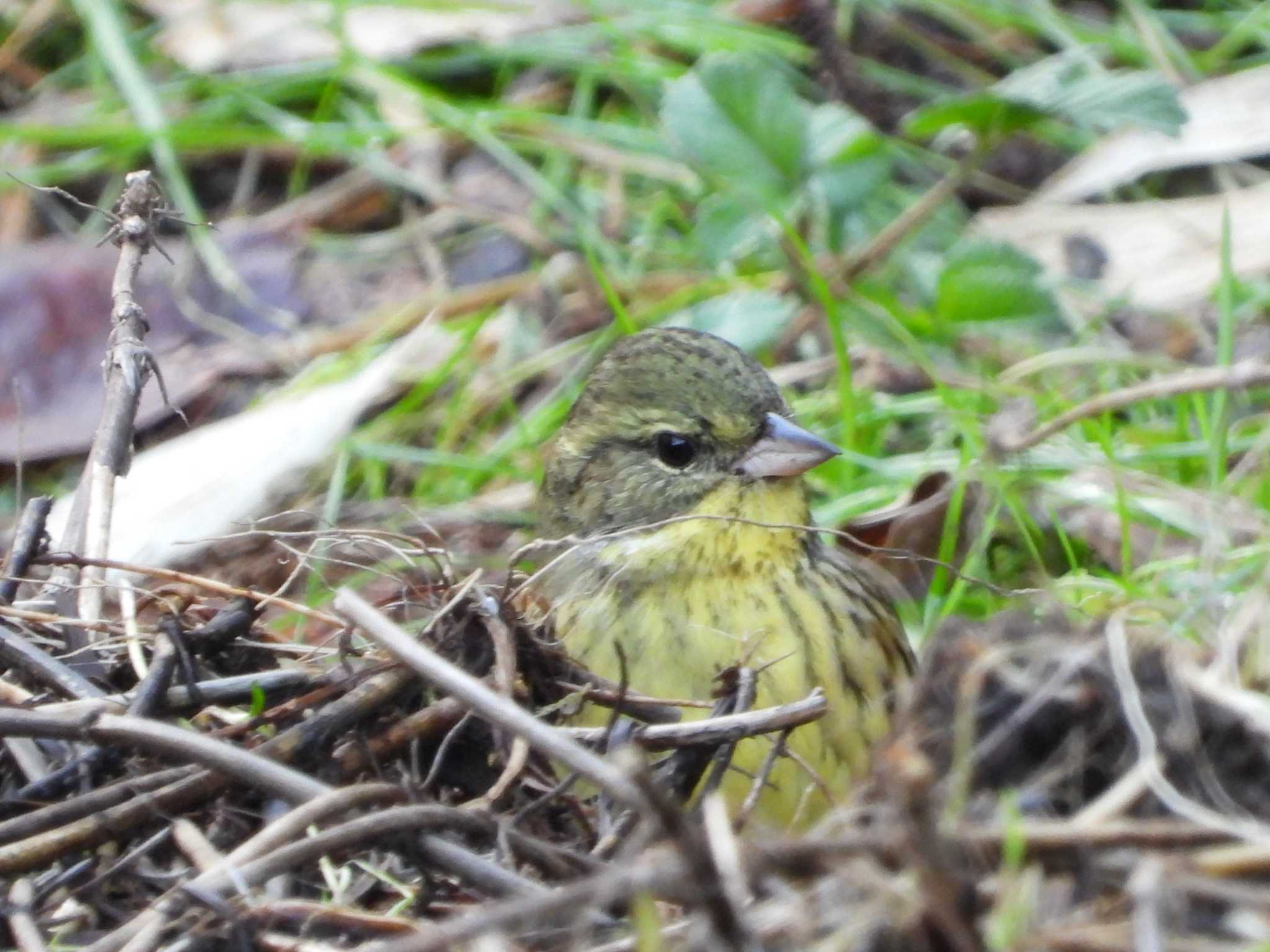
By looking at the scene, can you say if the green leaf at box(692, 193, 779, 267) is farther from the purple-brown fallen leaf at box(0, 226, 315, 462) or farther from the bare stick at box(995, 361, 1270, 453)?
the bare stick at box(995, 361, 1270, 453)

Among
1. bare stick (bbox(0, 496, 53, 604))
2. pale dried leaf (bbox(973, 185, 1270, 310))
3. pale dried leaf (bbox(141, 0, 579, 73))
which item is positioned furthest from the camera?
pale dried leaf (bbox(141, 0, 579, 73))

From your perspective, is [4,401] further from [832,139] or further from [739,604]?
[739,604]

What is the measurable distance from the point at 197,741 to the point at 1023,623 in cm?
76

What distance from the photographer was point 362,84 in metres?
5.01

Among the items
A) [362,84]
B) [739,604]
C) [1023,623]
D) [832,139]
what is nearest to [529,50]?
[362,84]

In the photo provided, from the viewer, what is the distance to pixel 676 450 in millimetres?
2908

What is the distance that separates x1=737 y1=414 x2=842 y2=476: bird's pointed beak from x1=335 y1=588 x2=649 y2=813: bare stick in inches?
42.7

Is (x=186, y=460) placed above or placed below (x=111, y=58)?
below

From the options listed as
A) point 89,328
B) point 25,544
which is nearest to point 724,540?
point 25,544

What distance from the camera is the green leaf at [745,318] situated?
3754 mm

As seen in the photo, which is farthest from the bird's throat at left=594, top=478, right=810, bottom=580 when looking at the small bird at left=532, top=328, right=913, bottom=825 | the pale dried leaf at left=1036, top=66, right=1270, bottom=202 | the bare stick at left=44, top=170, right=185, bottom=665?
the pale dried leaf at left=1036, top=66, right=1270, bottom=202

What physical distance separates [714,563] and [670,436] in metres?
0.29

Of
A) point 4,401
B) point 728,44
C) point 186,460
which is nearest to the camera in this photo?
point 186,460

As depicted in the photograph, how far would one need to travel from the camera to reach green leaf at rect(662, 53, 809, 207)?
3834 millimetres
